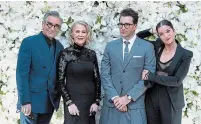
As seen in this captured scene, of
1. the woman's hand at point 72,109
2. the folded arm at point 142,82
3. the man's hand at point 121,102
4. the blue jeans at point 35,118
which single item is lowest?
the blue jeans at point 35,118

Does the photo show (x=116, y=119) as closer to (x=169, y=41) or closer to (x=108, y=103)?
(x=108, y=103)

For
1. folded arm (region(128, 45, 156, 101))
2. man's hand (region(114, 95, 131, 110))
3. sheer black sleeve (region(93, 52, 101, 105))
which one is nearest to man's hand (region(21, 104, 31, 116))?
sheer black sleeve (region(93, 52, 101, 105))

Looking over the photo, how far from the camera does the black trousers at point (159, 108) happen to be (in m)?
3.26

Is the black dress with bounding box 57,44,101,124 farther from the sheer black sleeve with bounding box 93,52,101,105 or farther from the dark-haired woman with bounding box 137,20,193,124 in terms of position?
the dark-haired woman with bounding box 137,20,193,124

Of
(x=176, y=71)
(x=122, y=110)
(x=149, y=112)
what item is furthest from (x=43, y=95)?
(x=176, y=71)

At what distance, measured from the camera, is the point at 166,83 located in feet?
10.4

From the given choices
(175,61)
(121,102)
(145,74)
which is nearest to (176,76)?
(175,61)

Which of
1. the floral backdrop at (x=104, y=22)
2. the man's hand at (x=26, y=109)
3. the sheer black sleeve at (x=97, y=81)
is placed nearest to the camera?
the man's hand at (x=26, y=109)

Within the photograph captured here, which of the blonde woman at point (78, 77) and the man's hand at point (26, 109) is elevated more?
the blonde woman at point (78, 77)

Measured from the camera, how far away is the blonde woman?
10.6ft

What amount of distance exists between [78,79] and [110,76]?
0.28m

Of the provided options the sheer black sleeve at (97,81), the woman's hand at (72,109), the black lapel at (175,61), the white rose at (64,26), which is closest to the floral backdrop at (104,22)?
the white rose at (64,26)

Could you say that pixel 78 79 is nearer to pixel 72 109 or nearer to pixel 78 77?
pixel 78 77

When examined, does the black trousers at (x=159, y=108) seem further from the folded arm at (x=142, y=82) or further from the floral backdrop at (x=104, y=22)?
the floral backdrop at (x=104, y=22)
